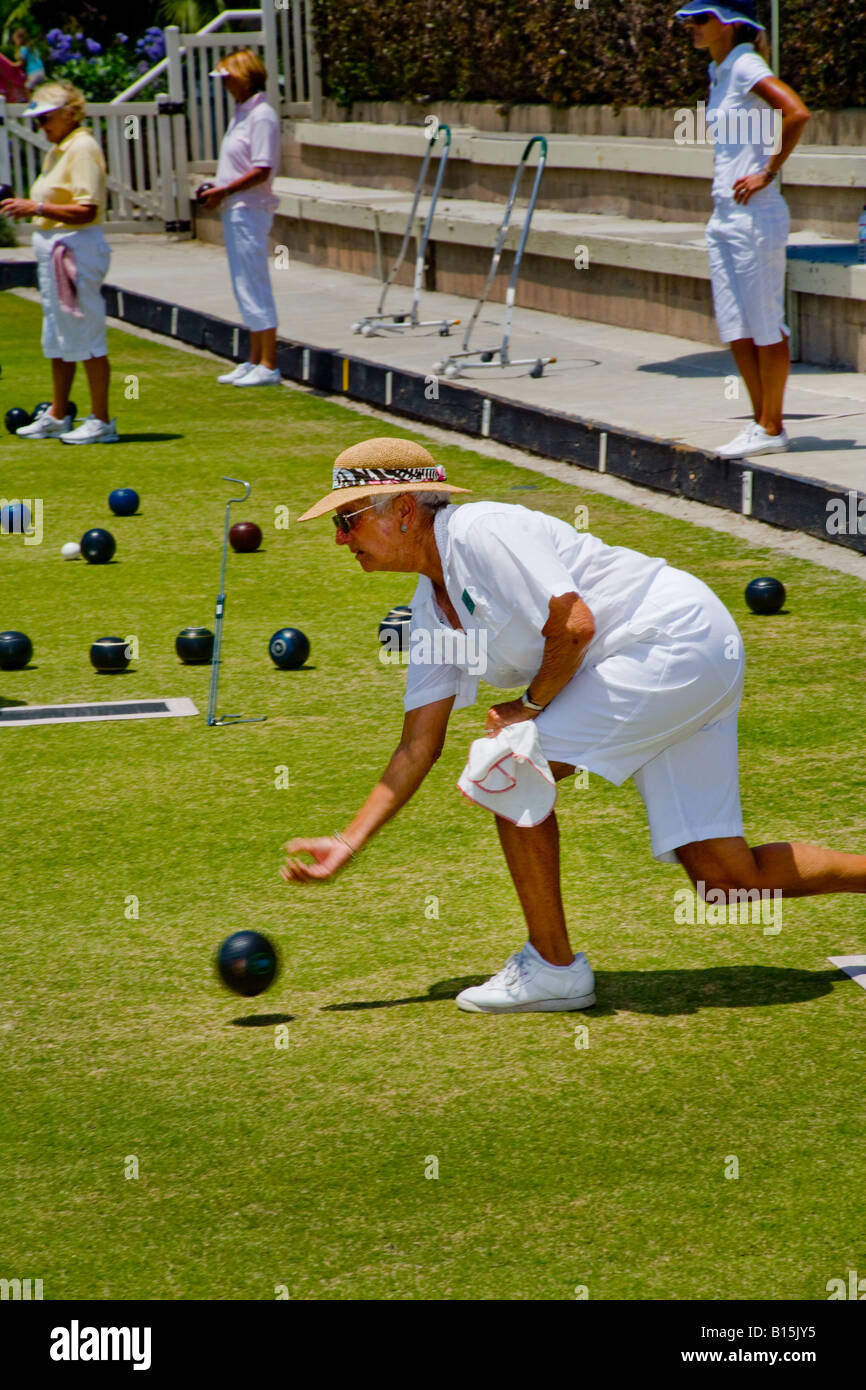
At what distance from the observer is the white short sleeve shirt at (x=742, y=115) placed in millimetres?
9070

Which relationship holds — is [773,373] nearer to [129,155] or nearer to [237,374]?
[237,374]

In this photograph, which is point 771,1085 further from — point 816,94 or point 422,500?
point 816,94

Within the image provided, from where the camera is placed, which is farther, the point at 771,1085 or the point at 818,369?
the point at 818,369

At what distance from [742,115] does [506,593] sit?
582 centimetres

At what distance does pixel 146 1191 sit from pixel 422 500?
1530 millimetres

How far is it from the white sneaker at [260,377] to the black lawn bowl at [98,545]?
5.15 m

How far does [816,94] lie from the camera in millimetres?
14148

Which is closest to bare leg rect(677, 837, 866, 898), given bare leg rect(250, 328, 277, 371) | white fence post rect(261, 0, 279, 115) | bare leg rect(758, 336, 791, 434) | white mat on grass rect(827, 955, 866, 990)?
white mat on grass rect(827, 955, 866, 990)

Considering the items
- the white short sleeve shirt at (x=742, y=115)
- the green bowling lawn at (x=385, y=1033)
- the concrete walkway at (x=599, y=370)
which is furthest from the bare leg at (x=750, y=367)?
the green bowling lawn at (x=385, y=1033)

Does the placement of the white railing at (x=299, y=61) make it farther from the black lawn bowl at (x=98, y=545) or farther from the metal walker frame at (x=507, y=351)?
the black lawn bowl at (x=98, y=545)

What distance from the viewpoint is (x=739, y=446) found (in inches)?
376

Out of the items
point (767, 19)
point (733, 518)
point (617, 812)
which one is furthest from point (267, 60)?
point (617, 812)

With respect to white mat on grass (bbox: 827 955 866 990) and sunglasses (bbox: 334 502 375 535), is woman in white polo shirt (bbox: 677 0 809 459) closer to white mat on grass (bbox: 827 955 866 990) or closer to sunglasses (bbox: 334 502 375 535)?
white mat on grass (bbox: 827 955 866 990)

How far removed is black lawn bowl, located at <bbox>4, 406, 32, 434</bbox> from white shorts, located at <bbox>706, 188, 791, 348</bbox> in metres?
5.29
